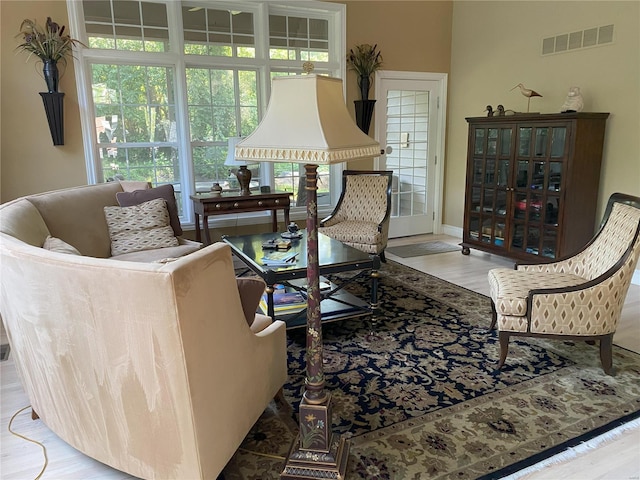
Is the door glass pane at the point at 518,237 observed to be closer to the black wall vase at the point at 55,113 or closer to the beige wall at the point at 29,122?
the beige wall at the point at 29,122

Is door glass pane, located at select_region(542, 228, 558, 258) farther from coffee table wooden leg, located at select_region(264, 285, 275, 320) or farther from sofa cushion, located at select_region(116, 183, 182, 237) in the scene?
sofa cushion, located at select_region(116, 183, 182, 237)

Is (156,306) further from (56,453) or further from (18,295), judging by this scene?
(56,453)

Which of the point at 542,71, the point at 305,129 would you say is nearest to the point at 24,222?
the point at 305,129

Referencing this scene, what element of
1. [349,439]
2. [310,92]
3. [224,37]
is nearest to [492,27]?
[224,37]

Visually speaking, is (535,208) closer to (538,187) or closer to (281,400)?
(538,187)

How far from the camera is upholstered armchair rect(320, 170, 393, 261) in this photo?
4449mm

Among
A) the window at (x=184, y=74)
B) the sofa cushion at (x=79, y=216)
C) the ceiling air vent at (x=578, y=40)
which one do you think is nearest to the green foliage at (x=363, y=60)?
the window at (x=184, y=74)

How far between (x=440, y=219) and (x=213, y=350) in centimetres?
525

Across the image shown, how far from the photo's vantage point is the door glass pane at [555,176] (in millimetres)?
4254

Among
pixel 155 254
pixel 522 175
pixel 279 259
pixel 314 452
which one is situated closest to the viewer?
pixel 314 452

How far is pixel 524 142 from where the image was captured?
4547mm

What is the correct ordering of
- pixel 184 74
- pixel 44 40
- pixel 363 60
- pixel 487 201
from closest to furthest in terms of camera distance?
pixel 44 40, pixel 184 74, pixel 487 201, pixel 363 60

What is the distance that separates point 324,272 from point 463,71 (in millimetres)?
4013

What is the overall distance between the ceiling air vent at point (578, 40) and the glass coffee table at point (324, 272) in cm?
306
